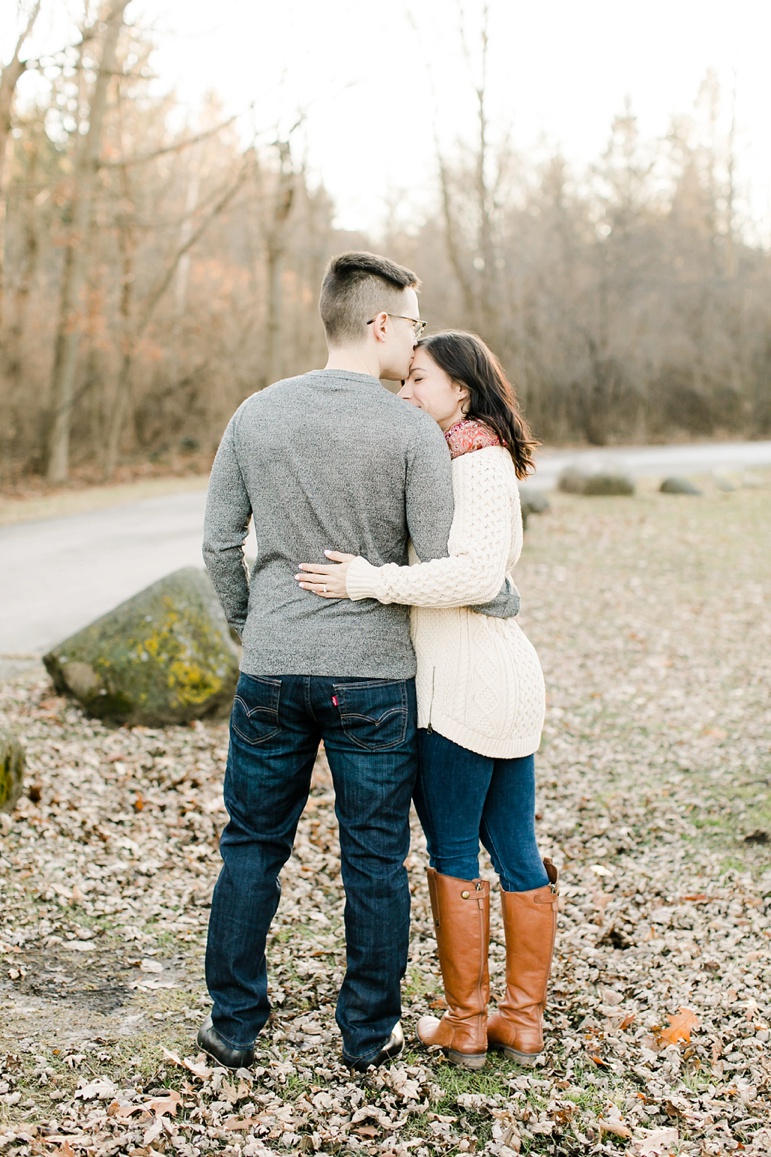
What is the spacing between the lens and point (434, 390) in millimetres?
2912

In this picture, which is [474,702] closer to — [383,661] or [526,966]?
[383,661]

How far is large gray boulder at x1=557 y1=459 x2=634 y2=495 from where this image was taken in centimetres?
1856

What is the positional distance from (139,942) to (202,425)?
21.6m

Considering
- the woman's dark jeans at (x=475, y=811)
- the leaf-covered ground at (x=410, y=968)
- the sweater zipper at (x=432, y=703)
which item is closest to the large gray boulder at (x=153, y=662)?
the leaf-covered ground at (x=410, y=968)

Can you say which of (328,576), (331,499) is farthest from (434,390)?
(328,576)

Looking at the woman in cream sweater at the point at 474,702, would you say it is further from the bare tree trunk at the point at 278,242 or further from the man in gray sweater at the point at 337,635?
the bare tree trunk at the point at 278,242

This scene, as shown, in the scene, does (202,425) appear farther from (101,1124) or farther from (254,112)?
(101,1124)

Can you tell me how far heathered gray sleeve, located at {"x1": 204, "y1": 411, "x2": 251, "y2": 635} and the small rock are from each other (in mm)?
16879

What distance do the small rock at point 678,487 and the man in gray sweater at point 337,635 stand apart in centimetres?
1682

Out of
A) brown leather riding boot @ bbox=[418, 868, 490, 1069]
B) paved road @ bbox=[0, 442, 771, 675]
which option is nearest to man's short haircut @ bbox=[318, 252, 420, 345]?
brown leather riding boot @ bbox=[418, 868, 490, 1069]

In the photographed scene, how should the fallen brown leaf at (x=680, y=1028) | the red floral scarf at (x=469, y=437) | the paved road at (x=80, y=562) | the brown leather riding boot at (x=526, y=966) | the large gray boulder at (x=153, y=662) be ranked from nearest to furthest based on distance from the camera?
the red floral scarf at (x=469, y=437), the brown leather riding boot at (x=526, y=966), the fallen brown leaf at (x=680, y=1028), the large gray boulder at (x=153, y=662), the paved road at (x=80, y=562)

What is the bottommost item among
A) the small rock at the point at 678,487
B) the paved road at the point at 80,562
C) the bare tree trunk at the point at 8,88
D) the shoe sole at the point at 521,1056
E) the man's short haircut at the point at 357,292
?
the shoe sole at the point at 521,1056

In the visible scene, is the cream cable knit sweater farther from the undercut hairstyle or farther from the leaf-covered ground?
the leaf-covered ground

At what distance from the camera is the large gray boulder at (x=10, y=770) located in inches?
184
